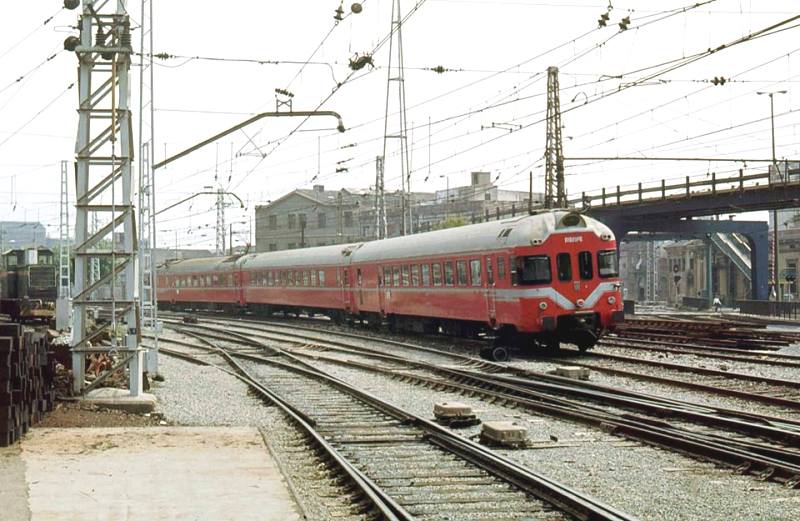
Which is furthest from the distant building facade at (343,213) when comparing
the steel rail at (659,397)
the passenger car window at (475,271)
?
the steel rail at (659,397)

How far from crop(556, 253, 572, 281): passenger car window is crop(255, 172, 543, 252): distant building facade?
5878 cm

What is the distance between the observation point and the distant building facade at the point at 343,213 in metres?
83.6

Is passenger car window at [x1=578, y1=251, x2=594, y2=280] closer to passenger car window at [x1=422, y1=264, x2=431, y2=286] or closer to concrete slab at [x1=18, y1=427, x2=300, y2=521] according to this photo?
passenger car window at [x1=422, y1=264, x2=431, y2=286]

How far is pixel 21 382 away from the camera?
1123cm

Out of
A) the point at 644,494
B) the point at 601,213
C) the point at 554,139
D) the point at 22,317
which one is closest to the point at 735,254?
the point at 601,213

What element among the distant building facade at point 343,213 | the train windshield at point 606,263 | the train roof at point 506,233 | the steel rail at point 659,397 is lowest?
the steel rail at point 659,397

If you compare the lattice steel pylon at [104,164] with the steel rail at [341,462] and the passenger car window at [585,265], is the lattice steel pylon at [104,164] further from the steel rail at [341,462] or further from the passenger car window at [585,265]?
the passenger car window at [585,265]

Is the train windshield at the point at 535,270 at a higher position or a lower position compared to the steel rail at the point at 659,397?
higher

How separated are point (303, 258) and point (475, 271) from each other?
18298 mm

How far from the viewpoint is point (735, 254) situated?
58.1 m

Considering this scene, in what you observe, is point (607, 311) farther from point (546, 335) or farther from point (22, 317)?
point (22, 317)

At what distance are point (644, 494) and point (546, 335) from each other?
44.8 feet

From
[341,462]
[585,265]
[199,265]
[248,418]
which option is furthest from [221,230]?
[341,462]

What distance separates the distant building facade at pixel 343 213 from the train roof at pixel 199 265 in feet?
71.5
